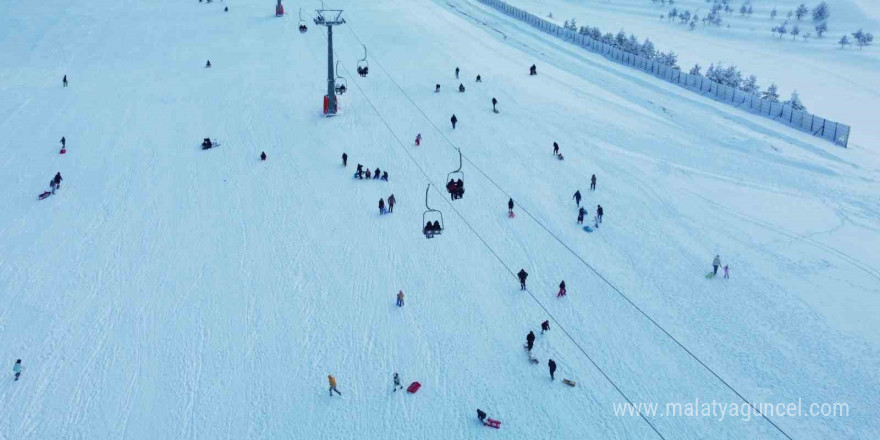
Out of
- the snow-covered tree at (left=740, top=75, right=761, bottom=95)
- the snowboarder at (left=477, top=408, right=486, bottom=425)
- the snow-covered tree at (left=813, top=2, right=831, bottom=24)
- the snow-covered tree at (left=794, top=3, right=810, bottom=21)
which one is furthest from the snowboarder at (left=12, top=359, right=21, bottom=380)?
the snow-covered tree at (left=813, top=2, right=831, bottom=24)

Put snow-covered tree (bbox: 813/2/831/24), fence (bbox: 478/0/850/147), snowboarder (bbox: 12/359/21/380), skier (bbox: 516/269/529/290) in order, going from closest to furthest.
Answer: snowboarder (bbox: 12/359/21/380), skier (bbox: 516/269/529/290), fence (bbox: 478/0/850/147), snow-covered tree (bbox: 813/2/831/24)

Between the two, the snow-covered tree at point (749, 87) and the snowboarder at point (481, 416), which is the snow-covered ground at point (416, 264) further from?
the snow-covered tree at point (749, 87)

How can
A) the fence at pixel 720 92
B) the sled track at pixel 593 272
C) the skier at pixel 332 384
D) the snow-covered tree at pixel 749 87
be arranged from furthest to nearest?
the snow-covered tree at pixel 749 87 → the fence at pixel 720 92 → the sled track at pixel 593 272 → the skier at pixel 332 384

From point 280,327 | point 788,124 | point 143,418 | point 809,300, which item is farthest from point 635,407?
point 788,124

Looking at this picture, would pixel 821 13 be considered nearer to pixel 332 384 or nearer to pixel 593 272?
pixel 593 272

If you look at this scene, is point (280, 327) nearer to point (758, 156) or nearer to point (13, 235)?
point (13, 235)

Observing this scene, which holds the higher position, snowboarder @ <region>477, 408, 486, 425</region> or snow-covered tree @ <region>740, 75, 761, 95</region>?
snow-covered tree @ <region>740, 75, 761, 95</region>

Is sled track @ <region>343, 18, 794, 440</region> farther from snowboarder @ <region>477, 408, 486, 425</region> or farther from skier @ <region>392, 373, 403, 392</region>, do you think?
skier @ <region>392, 373, 403, 392</region>

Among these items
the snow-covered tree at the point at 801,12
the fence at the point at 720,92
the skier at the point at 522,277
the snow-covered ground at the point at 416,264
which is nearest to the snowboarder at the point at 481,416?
the snow-covered ground at the point at 416,264

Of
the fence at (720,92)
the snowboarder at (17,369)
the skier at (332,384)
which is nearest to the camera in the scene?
the skier at (332,384)
